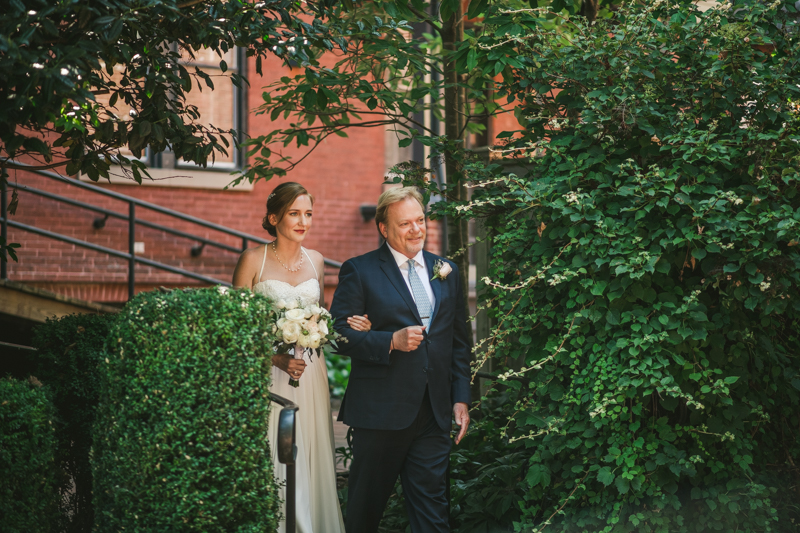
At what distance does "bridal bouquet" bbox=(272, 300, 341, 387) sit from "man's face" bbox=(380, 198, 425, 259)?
55 cm

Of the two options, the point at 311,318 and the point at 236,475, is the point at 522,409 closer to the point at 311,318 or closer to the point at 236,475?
the point at 311,318

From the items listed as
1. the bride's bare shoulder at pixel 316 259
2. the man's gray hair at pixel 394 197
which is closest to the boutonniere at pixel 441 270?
the man's gray hair at pixel 394 197

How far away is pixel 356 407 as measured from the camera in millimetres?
3822

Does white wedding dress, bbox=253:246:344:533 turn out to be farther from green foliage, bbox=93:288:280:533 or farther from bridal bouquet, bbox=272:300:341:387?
green foliage, bbox=93:288:280:533

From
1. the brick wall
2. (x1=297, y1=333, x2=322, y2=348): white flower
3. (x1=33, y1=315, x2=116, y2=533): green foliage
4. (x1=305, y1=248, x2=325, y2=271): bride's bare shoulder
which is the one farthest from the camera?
the brick wall

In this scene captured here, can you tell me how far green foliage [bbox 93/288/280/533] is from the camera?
114 inches

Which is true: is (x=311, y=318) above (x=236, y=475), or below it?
above

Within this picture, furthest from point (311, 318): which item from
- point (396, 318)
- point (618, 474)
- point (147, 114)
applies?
point (618, 474)

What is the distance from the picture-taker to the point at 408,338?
11.8 ft

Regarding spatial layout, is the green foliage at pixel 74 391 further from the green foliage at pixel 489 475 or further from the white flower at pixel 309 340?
the green foliage at pixel 489 475

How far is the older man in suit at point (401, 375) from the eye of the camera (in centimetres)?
376

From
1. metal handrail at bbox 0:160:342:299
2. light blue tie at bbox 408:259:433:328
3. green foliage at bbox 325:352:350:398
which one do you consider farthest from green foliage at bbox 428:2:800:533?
green foliage at bbox 325:352:350:398

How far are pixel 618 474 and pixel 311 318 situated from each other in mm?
1672

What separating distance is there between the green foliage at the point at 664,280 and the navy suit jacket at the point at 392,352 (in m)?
0.31
